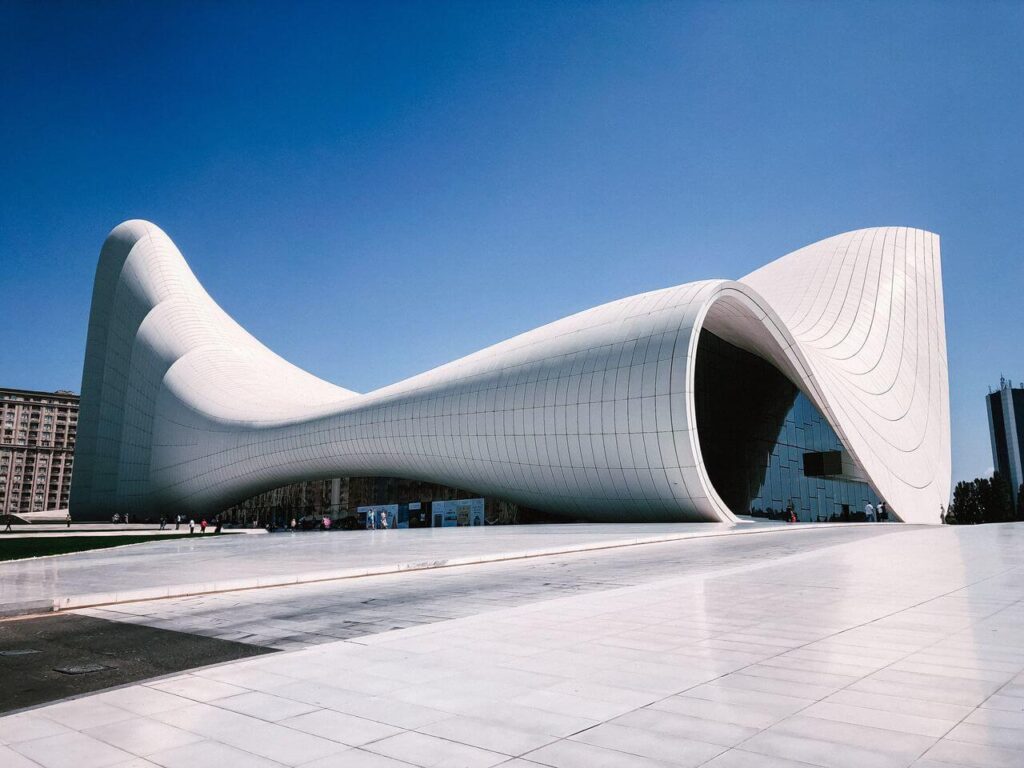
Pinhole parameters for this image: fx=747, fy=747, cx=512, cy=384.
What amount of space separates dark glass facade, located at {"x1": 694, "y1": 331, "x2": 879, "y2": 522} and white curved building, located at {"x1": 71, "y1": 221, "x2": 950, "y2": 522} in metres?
0.09

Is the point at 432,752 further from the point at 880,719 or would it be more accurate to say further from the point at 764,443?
the point at 764,443

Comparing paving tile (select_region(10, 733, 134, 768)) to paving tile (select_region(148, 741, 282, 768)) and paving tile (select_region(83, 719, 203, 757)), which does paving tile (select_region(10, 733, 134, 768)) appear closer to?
paving tile (select_region(83, 719, 203, 757))

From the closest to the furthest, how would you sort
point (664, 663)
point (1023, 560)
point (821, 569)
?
1. point (664, 663)
2. point (821, 569)
3. point (1023, 560)

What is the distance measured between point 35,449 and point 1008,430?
17991 centimetres

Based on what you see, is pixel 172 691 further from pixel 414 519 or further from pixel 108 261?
pixel 108 261

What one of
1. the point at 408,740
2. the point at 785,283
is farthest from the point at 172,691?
the point at 785,283

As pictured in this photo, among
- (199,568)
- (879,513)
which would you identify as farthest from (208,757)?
(879,513)

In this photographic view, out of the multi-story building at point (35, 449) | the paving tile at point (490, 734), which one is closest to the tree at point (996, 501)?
the paving tile at point (490, 734)

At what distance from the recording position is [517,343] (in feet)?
102

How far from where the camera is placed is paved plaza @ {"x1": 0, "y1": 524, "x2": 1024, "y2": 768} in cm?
332

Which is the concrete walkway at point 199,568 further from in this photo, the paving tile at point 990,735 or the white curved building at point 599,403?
the paving tile at point 990,735

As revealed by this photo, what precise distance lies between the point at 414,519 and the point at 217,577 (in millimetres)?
28566

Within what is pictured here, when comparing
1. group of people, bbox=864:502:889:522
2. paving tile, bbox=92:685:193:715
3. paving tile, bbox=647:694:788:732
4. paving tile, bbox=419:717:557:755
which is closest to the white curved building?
group of people, bbox=864:502:889:522

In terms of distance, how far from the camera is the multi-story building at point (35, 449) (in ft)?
A: 351
